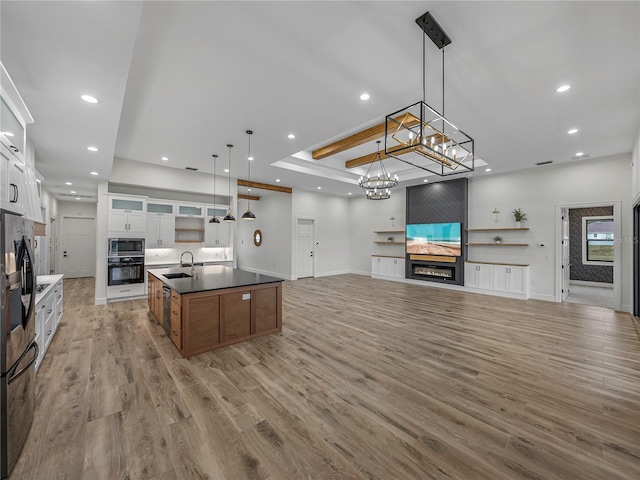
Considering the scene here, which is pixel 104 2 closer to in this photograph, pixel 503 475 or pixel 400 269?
pixel 503 475

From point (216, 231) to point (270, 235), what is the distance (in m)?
A: 3.15

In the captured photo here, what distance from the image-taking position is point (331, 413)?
228 cm

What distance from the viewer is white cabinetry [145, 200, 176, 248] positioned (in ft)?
20.9

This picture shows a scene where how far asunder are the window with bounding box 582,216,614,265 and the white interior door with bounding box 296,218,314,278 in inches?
355

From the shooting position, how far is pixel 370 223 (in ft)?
34.5

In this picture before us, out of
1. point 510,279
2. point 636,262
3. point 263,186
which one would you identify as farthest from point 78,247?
point 636,262

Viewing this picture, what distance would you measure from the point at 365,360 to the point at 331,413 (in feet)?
3.54

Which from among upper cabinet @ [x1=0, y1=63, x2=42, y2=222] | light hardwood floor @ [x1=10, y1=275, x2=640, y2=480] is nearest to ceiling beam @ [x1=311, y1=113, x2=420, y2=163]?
light hardwood floor @ [x1=10, y1=275, x2=640, y2=480]

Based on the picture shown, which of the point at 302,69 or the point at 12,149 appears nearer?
the point at 12,149

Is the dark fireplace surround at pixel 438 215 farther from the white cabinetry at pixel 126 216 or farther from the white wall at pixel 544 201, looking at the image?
the white cabinetry at pixel 126 216

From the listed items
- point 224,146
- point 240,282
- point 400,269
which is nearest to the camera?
point 240,282

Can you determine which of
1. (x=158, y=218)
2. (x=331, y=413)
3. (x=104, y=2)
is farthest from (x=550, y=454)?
(x=158, y=218)

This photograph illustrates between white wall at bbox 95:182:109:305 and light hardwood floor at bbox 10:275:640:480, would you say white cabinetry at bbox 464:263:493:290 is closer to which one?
light hardwood floor at bbox 10:275:640:480

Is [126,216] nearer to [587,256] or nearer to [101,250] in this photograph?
[101,250]
